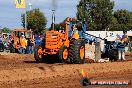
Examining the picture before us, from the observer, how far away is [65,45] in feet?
59.3

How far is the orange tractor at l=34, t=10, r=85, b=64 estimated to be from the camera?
17828 mm

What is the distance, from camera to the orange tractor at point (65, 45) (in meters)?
17.8

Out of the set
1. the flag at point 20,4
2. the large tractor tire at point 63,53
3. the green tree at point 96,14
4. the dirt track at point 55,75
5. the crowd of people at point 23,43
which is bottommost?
the dirt track at point 55,75

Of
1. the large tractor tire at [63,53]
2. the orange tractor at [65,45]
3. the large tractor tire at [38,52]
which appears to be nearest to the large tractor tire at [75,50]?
the orange tractor at [65,45]

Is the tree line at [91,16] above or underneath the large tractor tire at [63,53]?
above

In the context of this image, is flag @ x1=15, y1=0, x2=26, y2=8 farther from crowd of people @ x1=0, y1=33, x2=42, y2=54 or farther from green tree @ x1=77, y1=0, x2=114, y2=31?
green tree @ x1=77, y1=0, x2=114, y2=31

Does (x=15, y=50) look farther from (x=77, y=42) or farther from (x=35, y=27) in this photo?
(x=35, y=27)

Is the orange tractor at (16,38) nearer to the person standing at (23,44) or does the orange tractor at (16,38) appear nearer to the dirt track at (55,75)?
the person standing at (23,44)

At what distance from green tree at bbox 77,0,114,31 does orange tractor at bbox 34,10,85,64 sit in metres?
49.8

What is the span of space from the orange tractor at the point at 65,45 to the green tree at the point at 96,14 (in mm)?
49772

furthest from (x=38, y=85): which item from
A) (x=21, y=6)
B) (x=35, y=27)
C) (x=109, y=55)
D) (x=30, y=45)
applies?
(x=35, y=27)

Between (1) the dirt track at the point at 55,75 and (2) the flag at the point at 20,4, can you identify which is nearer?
(1) the dirt track at the point at 55,75

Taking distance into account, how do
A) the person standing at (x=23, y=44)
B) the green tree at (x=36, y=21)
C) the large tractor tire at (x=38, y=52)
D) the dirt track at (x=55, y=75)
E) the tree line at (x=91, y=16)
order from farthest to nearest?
1. the tree line at (x=91, y=16)
2. the green tree at (x=36, y=21)
3. the person standing at (x=23, y=44)
4. the large tractor tire at (x=38, y=52)
5. the dirt track at (x=55, y=75)

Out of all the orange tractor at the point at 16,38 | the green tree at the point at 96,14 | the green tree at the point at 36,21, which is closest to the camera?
the orange tractor at the point at 16,38
